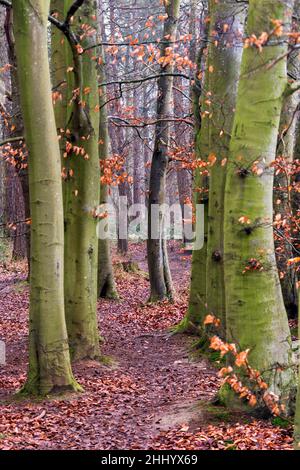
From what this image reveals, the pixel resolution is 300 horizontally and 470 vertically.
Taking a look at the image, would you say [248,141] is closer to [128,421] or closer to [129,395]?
[128,421]

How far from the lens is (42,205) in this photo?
7.42 m

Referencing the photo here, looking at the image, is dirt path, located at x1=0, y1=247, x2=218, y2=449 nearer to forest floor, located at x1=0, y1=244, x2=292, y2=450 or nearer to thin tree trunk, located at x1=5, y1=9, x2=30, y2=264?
forest floor, located at x1=0, y1=244, x2=292, y2=450

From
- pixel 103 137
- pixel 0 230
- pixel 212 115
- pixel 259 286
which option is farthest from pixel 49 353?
pixel 0 230

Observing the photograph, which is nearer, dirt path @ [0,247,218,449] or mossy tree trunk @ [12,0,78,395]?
dirt path @ [0,247,218,449]

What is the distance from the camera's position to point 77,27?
9414mm

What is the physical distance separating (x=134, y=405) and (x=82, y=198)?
3.35m

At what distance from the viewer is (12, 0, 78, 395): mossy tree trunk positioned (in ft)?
23.5

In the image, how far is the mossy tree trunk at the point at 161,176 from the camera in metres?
15.0

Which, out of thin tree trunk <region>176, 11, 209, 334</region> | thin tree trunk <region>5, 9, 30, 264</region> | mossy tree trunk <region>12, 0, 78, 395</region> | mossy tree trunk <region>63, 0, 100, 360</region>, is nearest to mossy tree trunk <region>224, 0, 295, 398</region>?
mossy tree trunk <region>12, 0, 78, 395</region>

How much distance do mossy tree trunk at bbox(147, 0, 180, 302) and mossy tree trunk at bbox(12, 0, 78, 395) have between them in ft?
25.3

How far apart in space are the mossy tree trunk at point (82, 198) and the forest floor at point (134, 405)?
936 millimetres

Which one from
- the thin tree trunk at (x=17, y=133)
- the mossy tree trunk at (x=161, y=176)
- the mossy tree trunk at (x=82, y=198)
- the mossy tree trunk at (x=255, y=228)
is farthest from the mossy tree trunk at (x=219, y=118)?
the mossy tree trunk at (x=161, y=176)

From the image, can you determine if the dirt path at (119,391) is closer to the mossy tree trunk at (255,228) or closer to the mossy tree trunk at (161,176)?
the mossy tree trunk at (255,228)

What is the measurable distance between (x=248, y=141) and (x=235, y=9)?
4.04 meters
